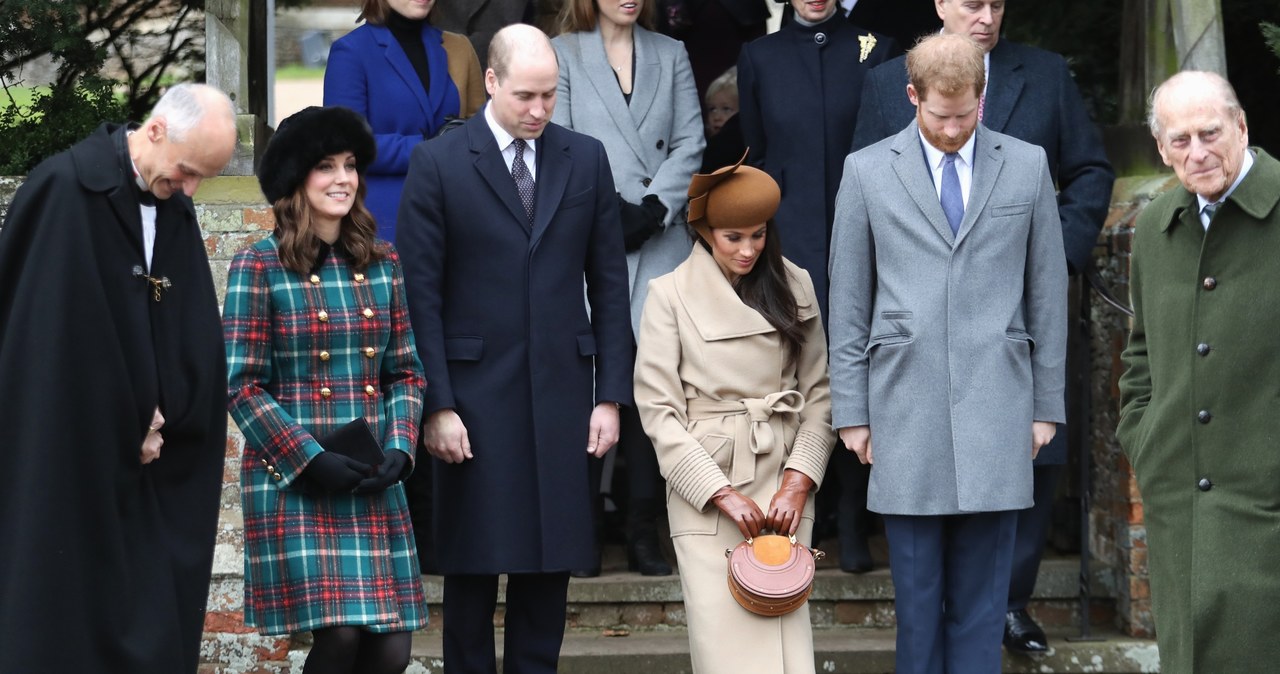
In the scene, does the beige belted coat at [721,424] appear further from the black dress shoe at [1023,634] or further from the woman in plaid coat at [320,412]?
the black dress shoe at [1023,634]

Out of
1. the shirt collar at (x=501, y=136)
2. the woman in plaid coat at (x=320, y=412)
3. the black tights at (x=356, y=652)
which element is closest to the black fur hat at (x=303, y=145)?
the woman in plaid coat at (x=320, y=412)

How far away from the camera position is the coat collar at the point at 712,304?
5078 millimetres

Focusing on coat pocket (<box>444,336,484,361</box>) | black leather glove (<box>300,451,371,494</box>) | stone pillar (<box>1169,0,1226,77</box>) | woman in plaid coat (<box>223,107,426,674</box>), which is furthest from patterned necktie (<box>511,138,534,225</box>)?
stone pillar (<box>1169,0,1226,77</box>)

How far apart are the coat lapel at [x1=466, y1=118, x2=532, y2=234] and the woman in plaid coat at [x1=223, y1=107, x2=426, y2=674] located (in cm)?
43

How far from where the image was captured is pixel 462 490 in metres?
5.07

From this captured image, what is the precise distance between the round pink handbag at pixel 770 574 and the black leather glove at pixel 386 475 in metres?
0.94

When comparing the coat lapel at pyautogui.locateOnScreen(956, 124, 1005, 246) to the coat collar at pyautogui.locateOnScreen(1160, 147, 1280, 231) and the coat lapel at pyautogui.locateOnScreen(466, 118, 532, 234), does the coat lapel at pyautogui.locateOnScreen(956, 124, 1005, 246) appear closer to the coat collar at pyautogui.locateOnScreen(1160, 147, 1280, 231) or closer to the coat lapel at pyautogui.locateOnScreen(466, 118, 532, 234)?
the coat collar at pyautogui.locateOnScreen(1160, 147, 1280, 231)

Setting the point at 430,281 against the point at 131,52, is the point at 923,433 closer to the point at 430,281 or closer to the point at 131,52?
the point at 430,281

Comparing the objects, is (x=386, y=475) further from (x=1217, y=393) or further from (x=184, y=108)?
(x=1217, y=393)

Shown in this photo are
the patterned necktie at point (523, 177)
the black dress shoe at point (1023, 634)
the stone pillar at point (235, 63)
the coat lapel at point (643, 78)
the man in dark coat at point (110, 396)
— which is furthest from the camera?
the stone pillar at point (235, 63)

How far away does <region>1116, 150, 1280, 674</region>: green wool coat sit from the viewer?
4352mm

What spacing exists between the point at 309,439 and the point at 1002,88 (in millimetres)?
2547

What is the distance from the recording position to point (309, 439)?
4.59 metres

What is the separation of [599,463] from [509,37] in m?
1.70
